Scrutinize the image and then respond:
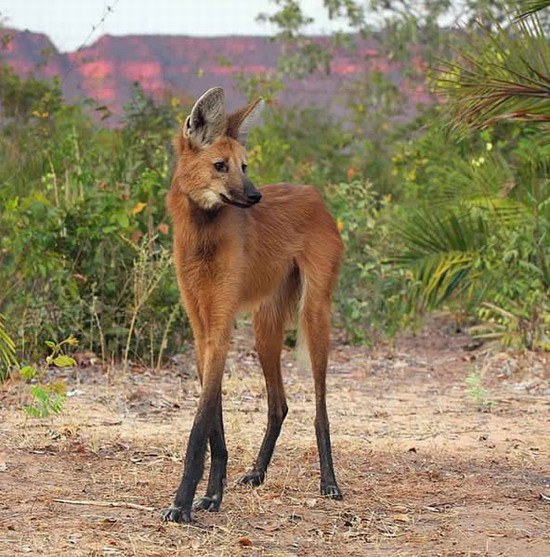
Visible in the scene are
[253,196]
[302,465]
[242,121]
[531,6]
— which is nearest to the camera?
[253,196]

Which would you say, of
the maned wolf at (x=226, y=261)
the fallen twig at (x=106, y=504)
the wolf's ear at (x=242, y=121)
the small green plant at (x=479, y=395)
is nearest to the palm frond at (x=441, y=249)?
the small green plant at (x=479, y=395)

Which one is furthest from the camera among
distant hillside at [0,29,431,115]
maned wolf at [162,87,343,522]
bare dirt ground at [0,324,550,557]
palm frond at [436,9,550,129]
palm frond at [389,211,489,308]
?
distant hillside at [0,29,431,115]

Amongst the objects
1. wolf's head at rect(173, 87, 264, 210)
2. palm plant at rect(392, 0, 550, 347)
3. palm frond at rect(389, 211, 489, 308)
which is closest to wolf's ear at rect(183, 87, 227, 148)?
wolf's head at rect(173, 87, 264, 210)

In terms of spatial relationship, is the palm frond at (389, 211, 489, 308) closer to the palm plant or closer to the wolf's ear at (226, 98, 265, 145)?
the palm plant

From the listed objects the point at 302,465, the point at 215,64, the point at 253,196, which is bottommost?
the point at 302,465

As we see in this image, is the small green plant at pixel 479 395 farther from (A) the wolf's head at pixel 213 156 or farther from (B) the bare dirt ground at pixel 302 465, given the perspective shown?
(A) the wolf's head at pixel 213 156

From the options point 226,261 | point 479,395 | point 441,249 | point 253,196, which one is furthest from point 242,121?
point 441,249

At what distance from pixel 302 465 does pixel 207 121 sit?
194cm

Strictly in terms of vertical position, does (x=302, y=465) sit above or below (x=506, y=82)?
below

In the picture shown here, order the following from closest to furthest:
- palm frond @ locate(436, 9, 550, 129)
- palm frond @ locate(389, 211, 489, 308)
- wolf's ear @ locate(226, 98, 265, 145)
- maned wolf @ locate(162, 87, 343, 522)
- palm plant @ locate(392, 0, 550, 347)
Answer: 1. maned wolf @ locate(162, 87, 343, 522)
2. wolf's ear @ locate(226, 98, 265, 145)
3. palm frond @ locate(436, 9, 550, 129)
4. palm plant @ locate(392, 0, 550, 347)
5. palm frond @ locate(389, 211, 489, 308)

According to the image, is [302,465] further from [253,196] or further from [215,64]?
[215,64]

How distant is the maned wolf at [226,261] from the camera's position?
465 centimetres

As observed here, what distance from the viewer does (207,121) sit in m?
4.69

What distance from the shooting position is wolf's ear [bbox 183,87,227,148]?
466 centimetres
